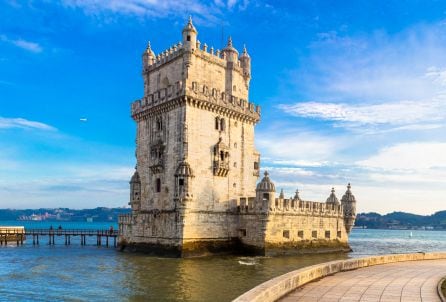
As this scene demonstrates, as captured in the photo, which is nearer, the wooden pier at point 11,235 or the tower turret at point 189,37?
the tower turret at point 189,37

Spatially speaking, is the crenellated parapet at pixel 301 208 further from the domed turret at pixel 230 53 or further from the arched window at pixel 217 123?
the domed turret at pixel 230 53

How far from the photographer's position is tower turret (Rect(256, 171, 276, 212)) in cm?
4459

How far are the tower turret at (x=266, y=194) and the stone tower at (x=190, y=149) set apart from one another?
13.0 ft

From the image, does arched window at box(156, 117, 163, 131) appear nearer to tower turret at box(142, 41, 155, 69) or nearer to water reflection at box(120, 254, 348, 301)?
tower turret at box(142, 41, 155, 69)

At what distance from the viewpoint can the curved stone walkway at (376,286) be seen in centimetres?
1677

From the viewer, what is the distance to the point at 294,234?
48.2 metres

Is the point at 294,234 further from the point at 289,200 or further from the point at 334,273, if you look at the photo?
the point at 334,273

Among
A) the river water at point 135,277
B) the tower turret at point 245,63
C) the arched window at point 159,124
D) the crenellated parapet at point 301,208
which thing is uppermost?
the tower turret at point 245,63

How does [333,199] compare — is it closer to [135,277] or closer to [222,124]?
[222,124]

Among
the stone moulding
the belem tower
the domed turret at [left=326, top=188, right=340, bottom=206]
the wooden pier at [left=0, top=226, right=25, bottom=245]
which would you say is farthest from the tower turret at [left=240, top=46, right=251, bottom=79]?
the wooden pier at [left=0, top=226, right=25, bottom=245]

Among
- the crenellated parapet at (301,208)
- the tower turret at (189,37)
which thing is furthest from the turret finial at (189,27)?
the crenellated parapet at (301,208)

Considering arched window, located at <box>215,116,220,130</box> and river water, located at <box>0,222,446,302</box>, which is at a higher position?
arched window, located at <box>215,116,220,130</box>

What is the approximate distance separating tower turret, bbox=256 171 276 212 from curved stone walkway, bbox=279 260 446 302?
61.7ft

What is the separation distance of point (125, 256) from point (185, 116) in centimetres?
1598
